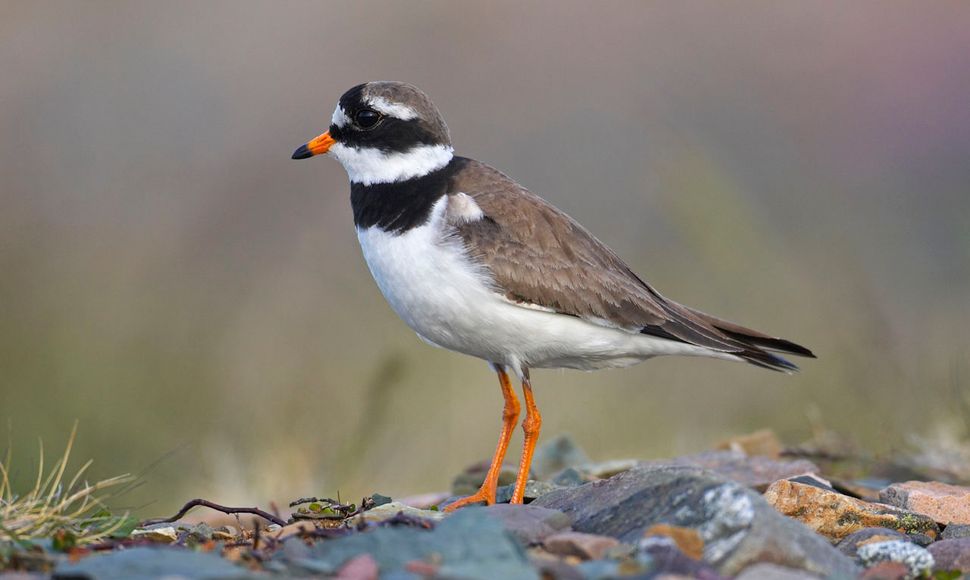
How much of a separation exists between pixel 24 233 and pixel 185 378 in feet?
9.51

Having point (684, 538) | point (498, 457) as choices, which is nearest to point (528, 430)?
point (498, 457)

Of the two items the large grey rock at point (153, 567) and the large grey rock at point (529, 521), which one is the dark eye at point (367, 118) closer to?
the large grey rock at point (529, 521)

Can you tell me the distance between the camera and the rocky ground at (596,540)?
12.1 feet

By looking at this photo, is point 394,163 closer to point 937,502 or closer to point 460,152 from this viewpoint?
point 937,502

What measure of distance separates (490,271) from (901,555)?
210cm

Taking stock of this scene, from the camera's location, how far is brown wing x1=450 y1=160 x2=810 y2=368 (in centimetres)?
567

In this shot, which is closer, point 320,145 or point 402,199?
point 402,199

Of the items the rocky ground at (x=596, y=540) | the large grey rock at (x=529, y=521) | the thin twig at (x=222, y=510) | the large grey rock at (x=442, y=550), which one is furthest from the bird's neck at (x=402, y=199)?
the large grey rock at (x=442, y=550)

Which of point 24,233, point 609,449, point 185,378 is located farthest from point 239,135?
point 609,449

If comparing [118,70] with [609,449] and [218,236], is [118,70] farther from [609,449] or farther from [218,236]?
[609,449]

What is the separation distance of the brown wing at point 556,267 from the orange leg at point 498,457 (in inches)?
23.6

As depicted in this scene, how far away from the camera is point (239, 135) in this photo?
14.2 m

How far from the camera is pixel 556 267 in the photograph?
19.0ft

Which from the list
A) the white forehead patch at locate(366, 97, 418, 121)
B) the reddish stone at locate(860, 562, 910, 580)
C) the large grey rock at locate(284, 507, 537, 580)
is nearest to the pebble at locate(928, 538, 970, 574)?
the reddish stone at locate(860, 562, 910, 580)
